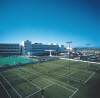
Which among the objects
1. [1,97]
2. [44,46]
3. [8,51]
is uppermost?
[44,46]

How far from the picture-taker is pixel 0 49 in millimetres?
69625

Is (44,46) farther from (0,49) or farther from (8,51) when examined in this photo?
(0,49)

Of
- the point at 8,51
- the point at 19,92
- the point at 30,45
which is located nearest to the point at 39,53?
the point at 30,45

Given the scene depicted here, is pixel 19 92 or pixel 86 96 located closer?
pixel 86 96

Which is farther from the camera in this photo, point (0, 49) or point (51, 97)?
point (0, 49)

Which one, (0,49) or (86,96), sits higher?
(0,49)

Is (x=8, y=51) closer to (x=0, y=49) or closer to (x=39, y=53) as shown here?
(x=0, y=49)

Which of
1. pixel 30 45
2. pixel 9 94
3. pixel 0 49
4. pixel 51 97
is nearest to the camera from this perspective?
pixel 51 97

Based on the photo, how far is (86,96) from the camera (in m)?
11.8

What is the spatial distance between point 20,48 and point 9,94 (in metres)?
69.7

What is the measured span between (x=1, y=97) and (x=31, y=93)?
4.64m

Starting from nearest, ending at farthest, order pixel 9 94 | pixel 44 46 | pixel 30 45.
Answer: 1. pixel 9 94
2. pixel 30 45
3. pixel 44 46

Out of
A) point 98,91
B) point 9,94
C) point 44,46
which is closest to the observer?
point 9,94

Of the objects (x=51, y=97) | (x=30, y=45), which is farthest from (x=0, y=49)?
(x=51, y=97)
